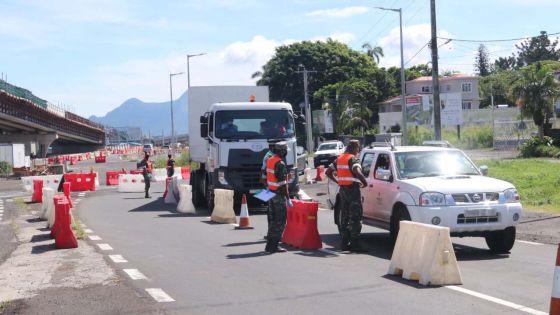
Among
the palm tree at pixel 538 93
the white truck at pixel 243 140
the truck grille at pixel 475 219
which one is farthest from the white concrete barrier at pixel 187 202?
the palm tree at pixel 538 93

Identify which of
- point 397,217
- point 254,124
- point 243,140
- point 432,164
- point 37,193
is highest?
point 254,124

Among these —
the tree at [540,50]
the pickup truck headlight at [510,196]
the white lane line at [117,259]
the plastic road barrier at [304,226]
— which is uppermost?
the tree at [540,50]

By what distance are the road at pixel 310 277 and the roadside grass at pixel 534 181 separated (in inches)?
246

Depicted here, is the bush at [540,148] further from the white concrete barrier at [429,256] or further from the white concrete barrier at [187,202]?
the white concrete barrier at [429,256]

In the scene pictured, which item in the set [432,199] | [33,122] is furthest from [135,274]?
[33,122]

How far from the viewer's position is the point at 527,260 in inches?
427

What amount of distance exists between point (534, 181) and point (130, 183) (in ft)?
57.4

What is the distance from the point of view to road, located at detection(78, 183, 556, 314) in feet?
25.6

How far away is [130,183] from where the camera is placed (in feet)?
109

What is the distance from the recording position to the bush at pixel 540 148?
3834cm

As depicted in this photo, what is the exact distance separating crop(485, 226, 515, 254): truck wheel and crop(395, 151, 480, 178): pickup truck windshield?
1.23 metres

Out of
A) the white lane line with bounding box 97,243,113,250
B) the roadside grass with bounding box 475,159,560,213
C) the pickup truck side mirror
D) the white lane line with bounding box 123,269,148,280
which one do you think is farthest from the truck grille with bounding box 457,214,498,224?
the roadside grass with bounding box 475,159,560,213

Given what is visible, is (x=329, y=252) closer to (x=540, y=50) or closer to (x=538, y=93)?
(x=538, y=93)

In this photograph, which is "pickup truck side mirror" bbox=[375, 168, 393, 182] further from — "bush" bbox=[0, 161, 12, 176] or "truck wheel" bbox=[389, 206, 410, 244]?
"bush" bbox=[0, 161, 12, 176]
